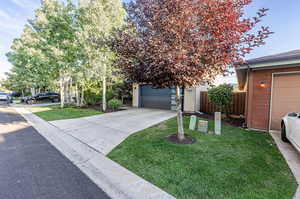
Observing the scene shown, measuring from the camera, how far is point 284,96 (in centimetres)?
502

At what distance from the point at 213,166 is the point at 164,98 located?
7856 mm

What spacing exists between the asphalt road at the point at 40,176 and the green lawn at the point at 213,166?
0.98 metres

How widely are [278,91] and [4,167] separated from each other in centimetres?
855

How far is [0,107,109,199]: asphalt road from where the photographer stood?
2.25m

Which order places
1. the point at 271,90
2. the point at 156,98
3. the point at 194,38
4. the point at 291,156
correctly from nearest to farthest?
the point at 194,38 → the point at 291,156 → the point at 271,90 → the point at 156,98

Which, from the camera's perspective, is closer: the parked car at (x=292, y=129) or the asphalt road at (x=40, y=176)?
the asphalt road at (x=40, y=176)

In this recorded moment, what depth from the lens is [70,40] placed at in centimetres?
1148

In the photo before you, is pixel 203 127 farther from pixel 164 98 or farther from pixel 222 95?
pixel 164 98

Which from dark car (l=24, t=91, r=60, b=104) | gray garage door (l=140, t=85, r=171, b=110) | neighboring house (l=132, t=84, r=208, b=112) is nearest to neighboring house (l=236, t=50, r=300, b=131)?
neighboring house (l=132, t=84, r=208, b=112)

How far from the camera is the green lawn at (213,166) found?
2.32 meters

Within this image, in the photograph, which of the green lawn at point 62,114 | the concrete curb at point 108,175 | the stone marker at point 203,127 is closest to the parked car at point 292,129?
the stone marker at point 203,127

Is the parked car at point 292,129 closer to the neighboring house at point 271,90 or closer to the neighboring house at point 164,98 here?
the neighboring house at point 271,90

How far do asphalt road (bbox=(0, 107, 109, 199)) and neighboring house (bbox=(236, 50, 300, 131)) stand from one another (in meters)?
6.08

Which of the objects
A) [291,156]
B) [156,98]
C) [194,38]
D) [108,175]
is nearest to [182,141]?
[108,175]
